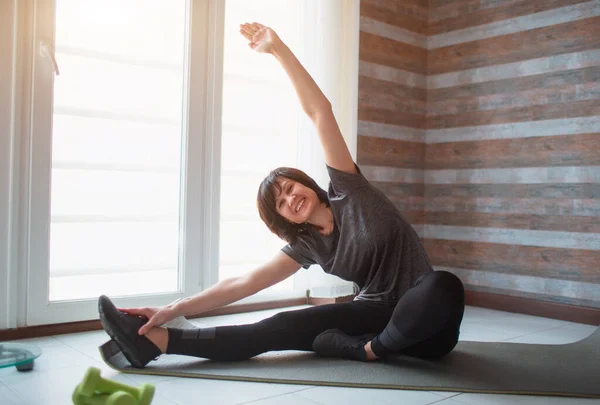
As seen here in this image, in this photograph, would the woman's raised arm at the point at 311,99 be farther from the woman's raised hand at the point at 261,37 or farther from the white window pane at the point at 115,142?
the white window pane at the point at 115,142

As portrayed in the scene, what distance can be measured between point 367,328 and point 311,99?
806 mm

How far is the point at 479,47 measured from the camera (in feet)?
12.0

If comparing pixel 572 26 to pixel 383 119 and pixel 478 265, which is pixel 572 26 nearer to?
pixel 383 119

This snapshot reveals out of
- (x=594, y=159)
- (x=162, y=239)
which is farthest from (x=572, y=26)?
(x=162, y=239)

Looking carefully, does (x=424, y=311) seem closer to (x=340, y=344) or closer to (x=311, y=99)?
(x=340, y=344)

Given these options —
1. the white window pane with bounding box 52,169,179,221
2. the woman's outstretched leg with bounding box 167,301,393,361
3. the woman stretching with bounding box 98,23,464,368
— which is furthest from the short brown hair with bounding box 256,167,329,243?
the white window pane with bounding box 52,169,179,221

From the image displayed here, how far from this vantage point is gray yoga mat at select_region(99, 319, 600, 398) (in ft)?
5.98

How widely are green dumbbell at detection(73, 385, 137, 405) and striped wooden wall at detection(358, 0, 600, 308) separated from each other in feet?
7.73

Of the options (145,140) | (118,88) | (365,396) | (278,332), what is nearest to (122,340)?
(278,332)

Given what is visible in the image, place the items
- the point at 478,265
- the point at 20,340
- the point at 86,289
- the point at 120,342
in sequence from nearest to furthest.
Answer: the point at 120,342, the point at 20,340, the point at 86,289, the point at 478,265

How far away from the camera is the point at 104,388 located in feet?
4.81

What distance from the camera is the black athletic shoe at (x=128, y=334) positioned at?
1861 mm

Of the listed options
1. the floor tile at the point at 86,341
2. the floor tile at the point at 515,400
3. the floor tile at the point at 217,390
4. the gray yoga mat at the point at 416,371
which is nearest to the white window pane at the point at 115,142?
the floor tile at the point at 86,341

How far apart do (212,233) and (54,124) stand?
902 millimetres
